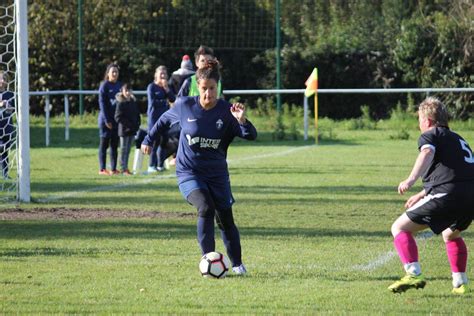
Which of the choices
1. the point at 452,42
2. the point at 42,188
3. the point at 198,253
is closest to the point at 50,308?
the point at 198,253

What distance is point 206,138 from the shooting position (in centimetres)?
877

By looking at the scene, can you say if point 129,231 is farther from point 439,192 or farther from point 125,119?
point 125,119

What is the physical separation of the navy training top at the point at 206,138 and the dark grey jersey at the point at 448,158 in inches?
59.4

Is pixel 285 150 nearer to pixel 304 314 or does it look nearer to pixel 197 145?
pixel 197 145

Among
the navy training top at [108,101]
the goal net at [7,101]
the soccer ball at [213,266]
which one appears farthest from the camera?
the navy training top at [108,101]

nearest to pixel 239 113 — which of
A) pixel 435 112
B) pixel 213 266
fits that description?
pixel 213 266

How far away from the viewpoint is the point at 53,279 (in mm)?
8359

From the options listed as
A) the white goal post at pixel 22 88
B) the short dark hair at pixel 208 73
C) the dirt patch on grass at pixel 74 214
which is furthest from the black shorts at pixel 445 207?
the white goal post at pixel 22 88

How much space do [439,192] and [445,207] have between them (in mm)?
121

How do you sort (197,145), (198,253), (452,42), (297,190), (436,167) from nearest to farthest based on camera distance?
(436,167) → (197,145) → (198,253) → (297,190) → (452,42)

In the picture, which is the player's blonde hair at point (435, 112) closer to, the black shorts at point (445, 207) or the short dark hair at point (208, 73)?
the black shorts at point (445, 207)

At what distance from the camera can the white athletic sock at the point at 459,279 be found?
7902mm

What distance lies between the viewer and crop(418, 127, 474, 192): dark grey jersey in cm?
793

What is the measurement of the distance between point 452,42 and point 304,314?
2393 cm
